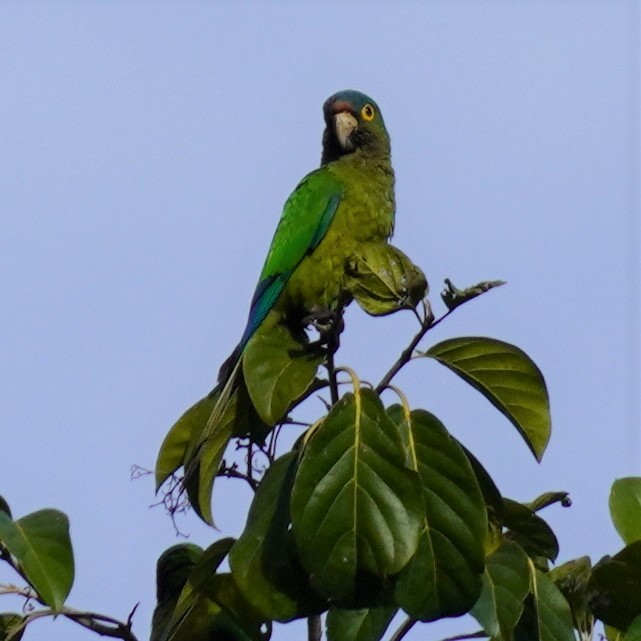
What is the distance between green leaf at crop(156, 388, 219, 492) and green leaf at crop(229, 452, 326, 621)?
556mm

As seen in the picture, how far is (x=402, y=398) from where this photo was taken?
247 cm

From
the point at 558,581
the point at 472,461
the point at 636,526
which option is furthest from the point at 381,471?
the point at 636,526

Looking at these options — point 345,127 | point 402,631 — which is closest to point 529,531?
point 402,631

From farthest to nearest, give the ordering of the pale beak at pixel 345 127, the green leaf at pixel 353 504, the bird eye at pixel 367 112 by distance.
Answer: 1. the bird eye at pixel 367 112
2. the pale beak at pixel 345 127
3. the green leaf at pixel 353 504

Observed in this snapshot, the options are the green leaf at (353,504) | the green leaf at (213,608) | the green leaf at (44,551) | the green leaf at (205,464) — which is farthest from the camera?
the green leaf at (205,464)

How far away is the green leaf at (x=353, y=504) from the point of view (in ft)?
7.08

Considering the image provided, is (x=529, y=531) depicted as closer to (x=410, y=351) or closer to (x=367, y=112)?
(x=410, y=351)

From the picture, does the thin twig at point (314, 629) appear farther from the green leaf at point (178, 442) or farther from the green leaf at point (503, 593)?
the green leaf at point (178, 442)

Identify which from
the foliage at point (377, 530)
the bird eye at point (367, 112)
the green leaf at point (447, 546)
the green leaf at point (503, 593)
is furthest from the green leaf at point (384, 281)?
the bird eye at point (367, 112)

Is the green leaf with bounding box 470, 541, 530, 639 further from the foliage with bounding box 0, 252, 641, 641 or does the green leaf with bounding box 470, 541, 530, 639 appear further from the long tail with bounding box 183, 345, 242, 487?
the long tail with bounding box 183, 345, 242, 487

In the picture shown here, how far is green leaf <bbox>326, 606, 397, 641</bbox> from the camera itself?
7.27ft

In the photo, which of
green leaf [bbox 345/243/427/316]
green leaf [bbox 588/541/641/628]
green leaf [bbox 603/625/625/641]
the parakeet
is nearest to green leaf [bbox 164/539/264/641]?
green leaf [bbox 345/243/427/316]

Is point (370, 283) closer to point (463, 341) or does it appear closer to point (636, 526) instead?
point (463, 341)

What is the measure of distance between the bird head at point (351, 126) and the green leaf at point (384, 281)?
230 centimetres
